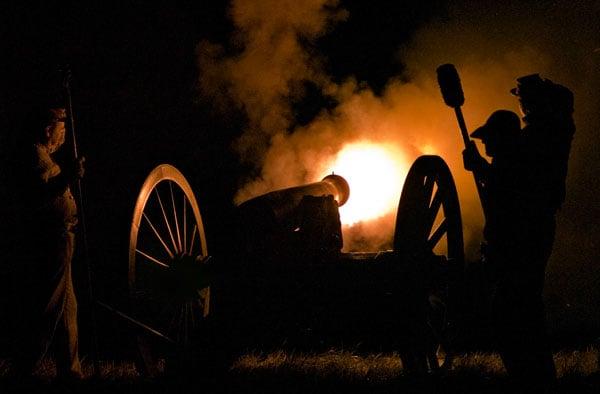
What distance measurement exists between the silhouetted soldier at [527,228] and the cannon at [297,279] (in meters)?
0.65

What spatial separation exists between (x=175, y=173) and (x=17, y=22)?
4196mm

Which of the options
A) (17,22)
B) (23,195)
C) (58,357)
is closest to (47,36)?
(17,22)

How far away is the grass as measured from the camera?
4.20 m

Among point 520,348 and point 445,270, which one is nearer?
point 520,348

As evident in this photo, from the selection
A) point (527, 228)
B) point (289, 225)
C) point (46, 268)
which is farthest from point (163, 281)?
point (527, 228)

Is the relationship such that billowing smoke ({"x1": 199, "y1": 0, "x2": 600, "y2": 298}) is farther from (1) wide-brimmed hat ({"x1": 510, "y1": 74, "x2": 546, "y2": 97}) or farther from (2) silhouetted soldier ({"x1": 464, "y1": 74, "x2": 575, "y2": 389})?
(2) silhouetted soldier ({"x1": 464, "y1": 74, "x2": 575, "y2": 389})

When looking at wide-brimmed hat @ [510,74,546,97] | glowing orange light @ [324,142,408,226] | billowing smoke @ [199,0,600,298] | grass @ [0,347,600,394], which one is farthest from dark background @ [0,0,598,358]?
wide-brimmed hat @ [510,74,546,97]

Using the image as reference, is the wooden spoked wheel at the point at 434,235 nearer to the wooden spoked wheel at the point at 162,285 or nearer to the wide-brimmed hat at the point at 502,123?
the wide-brimmed hat at the point at 502,123

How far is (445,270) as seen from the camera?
465cm

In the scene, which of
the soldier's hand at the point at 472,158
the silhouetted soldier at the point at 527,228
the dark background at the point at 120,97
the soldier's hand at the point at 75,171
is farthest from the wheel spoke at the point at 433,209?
the dark background at the point at 120,97

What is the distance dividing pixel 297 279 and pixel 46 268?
1669 millimetres

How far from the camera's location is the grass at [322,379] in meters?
4.20

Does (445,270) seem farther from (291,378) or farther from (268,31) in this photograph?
(268,31)

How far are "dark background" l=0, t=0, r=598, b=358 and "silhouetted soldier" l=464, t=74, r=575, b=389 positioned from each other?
12.8 ft
